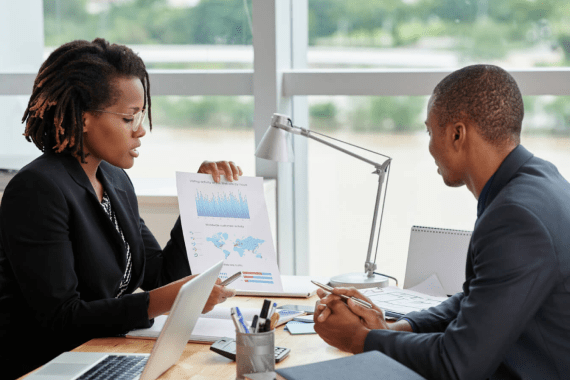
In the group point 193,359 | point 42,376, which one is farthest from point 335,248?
point 42,376

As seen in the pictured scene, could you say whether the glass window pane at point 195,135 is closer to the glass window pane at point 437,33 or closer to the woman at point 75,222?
the glass window pane at point 437,33

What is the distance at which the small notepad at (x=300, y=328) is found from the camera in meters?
1.68

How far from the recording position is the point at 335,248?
3289 millimetres

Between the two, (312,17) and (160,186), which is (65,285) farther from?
(312,17)

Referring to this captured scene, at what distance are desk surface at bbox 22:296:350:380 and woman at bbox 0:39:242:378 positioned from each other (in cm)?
5

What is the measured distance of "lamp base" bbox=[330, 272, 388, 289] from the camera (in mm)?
2080

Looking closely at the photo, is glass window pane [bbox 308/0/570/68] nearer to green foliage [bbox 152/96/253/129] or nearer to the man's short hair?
green foliage [bbox 152/96/253/129]

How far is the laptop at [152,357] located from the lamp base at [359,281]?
2.37 feet

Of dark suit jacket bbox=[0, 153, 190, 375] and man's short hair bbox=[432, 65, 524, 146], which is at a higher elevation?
man's short hair bbox=[432, 65, 524, 146]

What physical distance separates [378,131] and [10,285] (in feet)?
6.38

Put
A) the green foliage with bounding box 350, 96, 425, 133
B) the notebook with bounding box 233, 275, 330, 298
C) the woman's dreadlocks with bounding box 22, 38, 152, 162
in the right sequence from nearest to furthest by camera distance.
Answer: the woman's dreadlocks with bounding box 22, 38, 152, 162, the notebook with bounding box 233, 275, 330, 298, the green foliage with bounding box 350, 96, 425, 133

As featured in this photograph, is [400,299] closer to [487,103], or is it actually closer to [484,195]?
[484,195]

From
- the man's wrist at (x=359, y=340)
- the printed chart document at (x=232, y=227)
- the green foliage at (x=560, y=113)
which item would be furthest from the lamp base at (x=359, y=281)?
the green foliage at (x=560, y=113)

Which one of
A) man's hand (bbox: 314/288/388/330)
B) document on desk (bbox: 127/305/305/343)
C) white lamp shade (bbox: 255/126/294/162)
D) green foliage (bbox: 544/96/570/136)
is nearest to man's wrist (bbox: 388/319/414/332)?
man's hand (bbox: 314/288/388/330)
